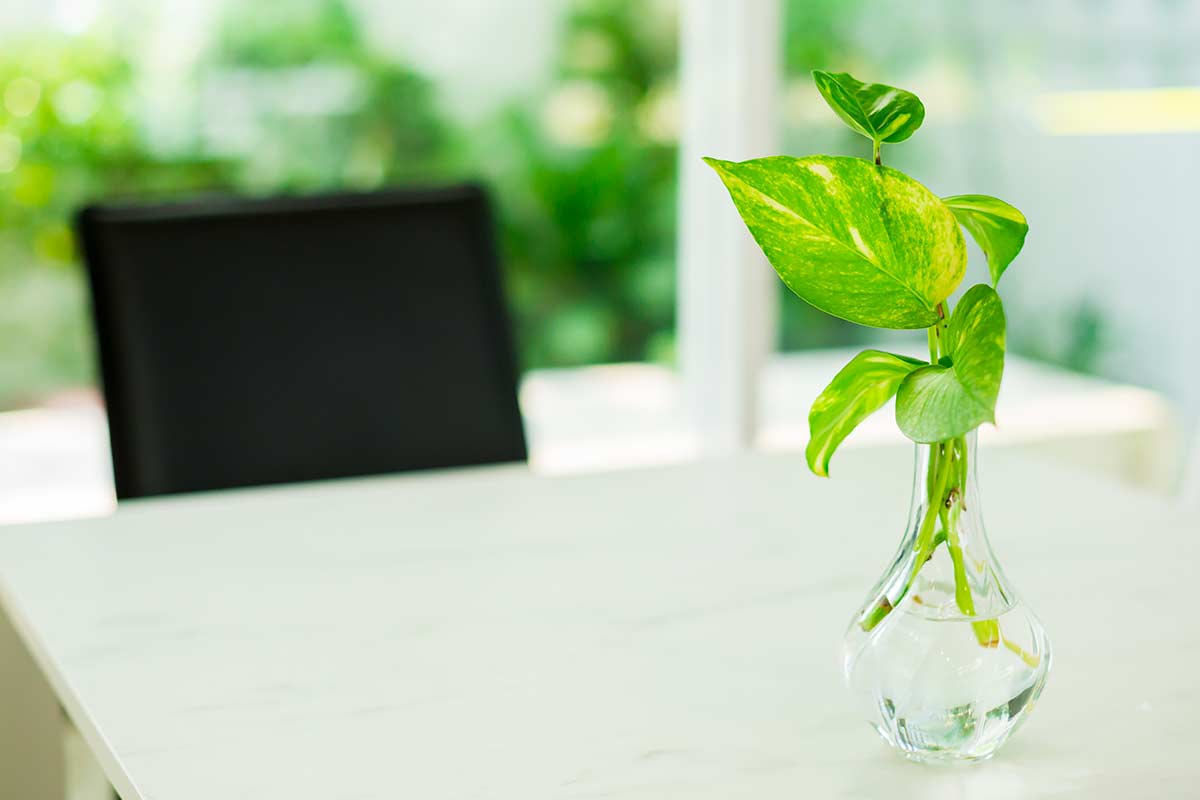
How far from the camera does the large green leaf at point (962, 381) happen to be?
1.83ft

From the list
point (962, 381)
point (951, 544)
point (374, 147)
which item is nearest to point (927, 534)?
point (951, 544)

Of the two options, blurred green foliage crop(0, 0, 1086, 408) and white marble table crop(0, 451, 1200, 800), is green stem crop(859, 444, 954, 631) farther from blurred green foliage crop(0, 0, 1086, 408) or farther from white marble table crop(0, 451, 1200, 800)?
blurred green foliage crop(0, 0, 1086, 408)

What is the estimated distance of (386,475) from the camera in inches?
56.6

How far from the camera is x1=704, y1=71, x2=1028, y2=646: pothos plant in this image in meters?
0.57

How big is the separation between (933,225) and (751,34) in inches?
80.8

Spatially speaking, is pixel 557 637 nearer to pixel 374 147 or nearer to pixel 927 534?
pixel 927 534

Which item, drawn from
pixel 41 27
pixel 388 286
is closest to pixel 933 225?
pixel 388 286

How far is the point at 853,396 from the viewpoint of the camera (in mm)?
615

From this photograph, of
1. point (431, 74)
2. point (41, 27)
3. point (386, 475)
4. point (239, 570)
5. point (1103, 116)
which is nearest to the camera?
point (239, 570)

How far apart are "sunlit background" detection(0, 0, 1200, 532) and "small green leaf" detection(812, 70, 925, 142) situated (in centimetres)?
186

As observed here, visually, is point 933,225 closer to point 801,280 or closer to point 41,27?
point 801,280

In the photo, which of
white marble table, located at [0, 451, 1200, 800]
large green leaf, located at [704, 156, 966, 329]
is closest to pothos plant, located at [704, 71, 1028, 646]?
large green leaf, located at [704, 156, 966, 329]

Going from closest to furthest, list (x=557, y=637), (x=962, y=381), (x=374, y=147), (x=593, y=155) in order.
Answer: (x=962, y=381) < (x=557, y=637) < (x=374, y=147) < (x=593, y=155)

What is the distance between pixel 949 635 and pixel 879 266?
7.3 inches
